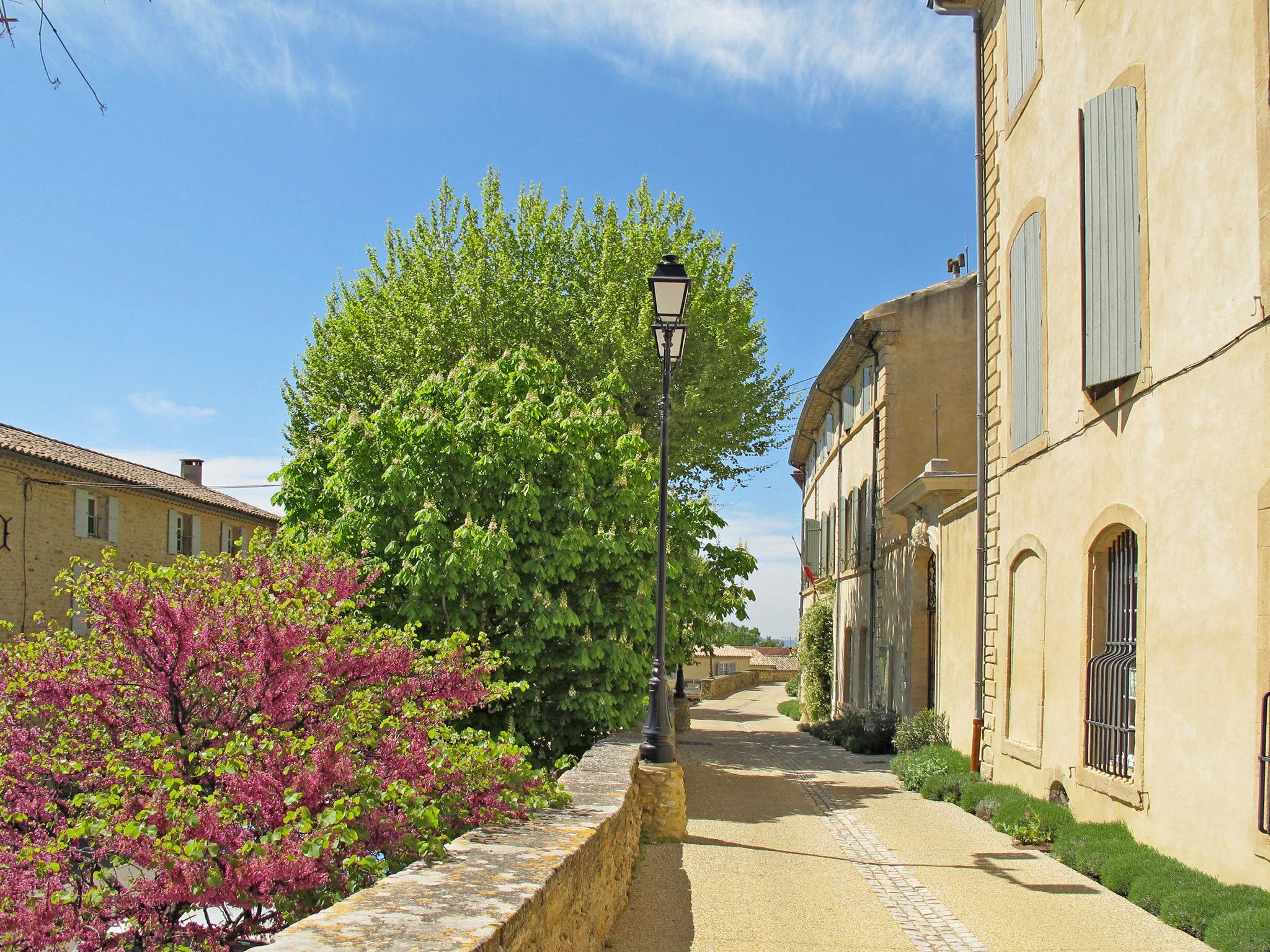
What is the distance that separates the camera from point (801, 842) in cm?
941

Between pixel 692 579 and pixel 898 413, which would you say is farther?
pixel 898 413

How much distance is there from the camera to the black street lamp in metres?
9.20

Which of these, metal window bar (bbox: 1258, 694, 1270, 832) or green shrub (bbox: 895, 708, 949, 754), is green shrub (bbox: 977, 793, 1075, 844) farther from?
green shrub (bbox: 895, 708, 949, 754)

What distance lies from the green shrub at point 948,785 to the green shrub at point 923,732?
2.34 m

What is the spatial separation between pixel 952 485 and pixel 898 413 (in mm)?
4153

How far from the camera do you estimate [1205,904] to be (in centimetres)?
627

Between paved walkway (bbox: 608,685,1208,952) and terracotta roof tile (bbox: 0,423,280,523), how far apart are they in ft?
56.7

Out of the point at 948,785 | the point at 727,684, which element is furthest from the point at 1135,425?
the point at 727,684

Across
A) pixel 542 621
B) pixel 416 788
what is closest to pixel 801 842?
pixel 542 621

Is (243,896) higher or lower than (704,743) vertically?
higher

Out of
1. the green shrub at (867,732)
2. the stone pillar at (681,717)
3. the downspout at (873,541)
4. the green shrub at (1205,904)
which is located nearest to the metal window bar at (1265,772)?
the green shrub at (1205,904)

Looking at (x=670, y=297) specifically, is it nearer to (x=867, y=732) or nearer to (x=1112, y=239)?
(x=1112, y=239)

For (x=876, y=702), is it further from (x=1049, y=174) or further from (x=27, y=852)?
(x=27, y=852)

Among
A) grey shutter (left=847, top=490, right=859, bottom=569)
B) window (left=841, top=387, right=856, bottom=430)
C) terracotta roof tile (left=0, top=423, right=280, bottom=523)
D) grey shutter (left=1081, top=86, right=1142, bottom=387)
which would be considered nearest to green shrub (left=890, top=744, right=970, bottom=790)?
grey shutter (left=1081, top=86, right=1142, bottom=387)
